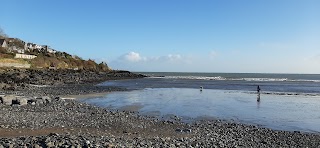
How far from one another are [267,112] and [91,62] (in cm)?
11716

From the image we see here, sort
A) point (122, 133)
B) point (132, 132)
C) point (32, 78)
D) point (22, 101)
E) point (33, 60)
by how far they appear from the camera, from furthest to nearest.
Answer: point (33, 60) → point (32, 78) → point (22, 101) → point (132, 132) → point (122, 133)

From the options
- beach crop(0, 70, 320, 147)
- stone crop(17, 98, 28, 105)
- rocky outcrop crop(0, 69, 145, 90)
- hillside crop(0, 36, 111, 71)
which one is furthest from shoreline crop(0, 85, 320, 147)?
hillside crop(0, 36, 111, 71)

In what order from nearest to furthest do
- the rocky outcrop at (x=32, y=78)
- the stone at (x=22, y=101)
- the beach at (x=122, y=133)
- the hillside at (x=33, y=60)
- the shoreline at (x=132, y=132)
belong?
the beach at (x=122, y=133), the shoreline at (x=132, y=132), the stone at (x=22, y=101), the rocky outcrop at (x=32, y=78), the hillside at (x=33, y=60)

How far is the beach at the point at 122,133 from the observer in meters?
11.0

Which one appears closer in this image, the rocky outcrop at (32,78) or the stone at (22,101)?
the stone at (22,101)

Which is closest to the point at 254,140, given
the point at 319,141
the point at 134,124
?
the point at 319,141

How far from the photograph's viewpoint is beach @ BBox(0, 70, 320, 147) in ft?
36.1

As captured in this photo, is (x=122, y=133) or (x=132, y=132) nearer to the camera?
(x=122, y=133)

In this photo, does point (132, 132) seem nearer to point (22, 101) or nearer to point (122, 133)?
point (122, 133)

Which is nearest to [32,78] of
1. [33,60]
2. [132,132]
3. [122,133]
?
[33,60]

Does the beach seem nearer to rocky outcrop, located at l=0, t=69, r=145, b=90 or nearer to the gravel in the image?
the gravel

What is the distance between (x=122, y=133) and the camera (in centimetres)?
1437

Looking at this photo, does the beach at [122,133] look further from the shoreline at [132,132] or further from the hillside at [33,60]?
the hillside at [33,60]

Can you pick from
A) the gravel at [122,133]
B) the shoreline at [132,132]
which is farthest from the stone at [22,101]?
the shoreline at [132,132]
